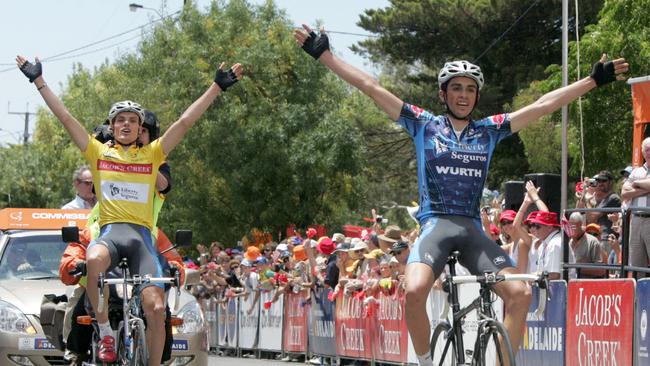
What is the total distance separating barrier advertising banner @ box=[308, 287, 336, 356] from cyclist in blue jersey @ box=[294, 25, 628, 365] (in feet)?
35.9

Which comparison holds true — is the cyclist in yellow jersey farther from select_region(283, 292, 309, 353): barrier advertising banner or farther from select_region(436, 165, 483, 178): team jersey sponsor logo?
select_region(283, 292, 309, 353): barrier advertising banner

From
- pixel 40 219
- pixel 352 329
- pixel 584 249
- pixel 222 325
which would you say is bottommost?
pixel 222 325

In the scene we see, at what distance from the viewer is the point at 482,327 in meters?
8.78

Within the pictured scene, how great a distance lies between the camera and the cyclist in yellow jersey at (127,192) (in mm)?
10336

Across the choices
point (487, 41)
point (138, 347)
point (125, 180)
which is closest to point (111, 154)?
point (125, 180)

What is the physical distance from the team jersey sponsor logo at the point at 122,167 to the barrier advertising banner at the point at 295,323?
11.4 metres

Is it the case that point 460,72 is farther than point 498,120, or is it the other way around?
point 498,120

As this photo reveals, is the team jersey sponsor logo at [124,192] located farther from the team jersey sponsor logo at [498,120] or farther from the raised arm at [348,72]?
the team jersey sponsor logo at [498,120]

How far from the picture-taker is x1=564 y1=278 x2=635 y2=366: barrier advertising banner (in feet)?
39.5

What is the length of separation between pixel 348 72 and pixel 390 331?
8.67 m

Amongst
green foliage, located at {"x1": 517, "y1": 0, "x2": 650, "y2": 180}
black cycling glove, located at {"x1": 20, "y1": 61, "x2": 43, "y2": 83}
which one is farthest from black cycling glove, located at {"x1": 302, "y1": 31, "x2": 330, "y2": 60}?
green foliage, located at {"x1": 517, "y1": 0, "x2": 650, "y2": 180}

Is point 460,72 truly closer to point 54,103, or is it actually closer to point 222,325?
point 54,103

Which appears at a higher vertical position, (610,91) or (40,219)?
(610,91)

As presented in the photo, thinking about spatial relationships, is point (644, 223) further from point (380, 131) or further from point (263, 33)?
point (380, 131)
